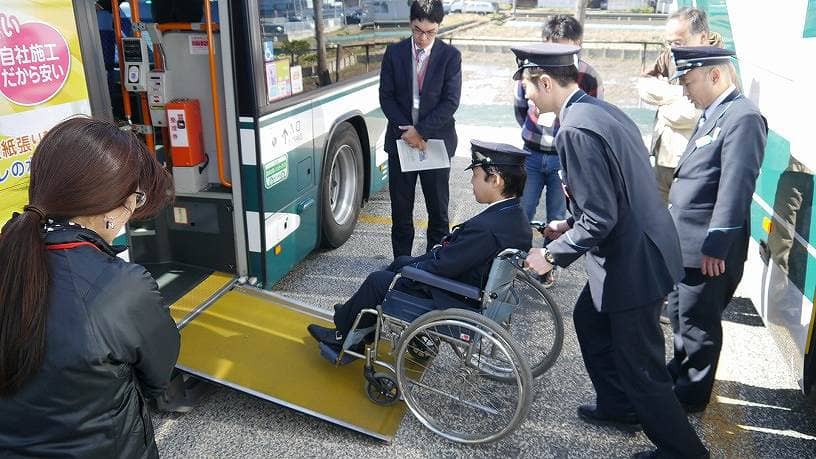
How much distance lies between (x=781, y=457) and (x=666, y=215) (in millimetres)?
1334

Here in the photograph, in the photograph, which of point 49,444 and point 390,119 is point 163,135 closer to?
point 390,119

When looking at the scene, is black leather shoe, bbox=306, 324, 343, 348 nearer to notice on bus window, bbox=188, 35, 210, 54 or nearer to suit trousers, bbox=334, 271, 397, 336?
suit trousers, bbox=334, 271, 397, 336

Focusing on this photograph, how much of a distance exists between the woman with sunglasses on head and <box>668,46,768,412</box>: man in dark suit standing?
2227 mm

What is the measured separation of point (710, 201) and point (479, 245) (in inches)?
40.3

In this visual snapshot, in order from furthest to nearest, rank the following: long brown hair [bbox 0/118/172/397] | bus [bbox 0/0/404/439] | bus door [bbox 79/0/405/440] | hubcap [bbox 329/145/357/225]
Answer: hubcap [bbox 329/145/357/225]
bus door [bbox 79/0/405/440]
bus [bbox 0/0/404/439]
long brown hair [bbox 0/118/172/397]

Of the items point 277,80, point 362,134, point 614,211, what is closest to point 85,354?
point 614,211

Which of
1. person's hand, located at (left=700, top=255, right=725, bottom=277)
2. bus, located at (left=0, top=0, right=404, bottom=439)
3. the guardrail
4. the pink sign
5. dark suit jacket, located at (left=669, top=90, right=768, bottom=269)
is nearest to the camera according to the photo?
the pink sign

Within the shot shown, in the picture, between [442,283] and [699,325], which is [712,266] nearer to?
[699,325]

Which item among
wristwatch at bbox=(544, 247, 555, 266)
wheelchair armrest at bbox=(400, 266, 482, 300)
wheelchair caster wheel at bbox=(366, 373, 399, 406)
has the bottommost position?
wheelchair caster wheel at bbox=(366, 373, 399, 406)

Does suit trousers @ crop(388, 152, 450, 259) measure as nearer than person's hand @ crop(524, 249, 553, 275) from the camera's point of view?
No

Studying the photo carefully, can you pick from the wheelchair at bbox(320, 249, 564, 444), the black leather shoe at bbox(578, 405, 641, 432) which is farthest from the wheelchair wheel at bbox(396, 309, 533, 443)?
the black leather shoe at bbox(578, 405, 641, 432)

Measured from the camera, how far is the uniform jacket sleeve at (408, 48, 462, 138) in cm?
405

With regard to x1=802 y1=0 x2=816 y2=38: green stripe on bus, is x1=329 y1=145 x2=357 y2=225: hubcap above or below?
below

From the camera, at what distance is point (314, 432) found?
2865 millimetres
